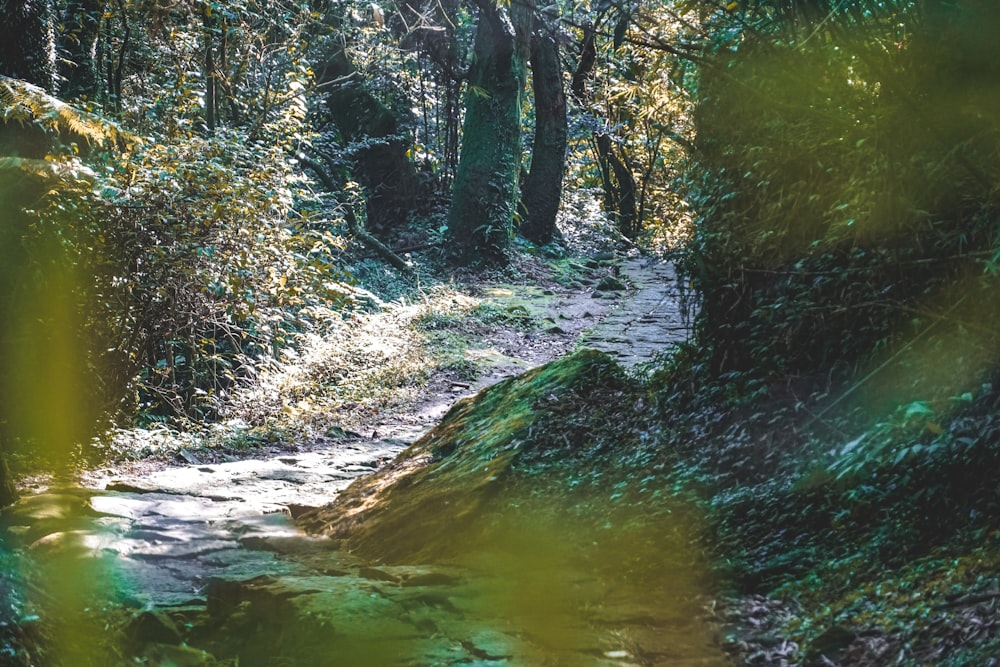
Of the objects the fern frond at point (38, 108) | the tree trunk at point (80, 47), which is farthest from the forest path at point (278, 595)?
the tree trunk at point (80, 47)

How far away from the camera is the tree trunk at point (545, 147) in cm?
2109

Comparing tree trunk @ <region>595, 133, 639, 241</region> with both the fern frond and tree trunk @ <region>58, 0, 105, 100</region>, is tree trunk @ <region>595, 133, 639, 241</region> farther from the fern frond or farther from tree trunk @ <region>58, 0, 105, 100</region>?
the fern frond

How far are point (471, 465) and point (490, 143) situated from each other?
1304cm

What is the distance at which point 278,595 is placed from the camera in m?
3.56

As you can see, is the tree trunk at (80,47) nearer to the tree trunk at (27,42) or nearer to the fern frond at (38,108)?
the tree trunk at (27,42)

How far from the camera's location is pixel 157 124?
39.0 feet

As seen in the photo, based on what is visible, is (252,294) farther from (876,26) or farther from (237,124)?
(876,26)

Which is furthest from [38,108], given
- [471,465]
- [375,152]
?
[375,152]

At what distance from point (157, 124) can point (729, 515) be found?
10750 millimetres

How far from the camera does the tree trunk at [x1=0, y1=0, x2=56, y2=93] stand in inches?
299

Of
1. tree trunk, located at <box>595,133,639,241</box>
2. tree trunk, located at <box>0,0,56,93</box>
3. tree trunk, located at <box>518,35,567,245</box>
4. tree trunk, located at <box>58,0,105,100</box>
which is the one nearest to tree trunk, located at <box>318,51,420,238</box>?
tree trunk, located at <box>518,35,567,245</box>

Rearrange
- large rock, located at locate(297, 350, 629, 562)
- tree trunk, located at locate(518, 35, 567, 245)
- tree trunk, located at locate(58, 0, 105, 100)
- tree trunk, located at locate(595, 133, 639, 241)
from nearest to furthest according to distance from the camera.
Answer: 1. large rock, located at locate(297, 350, 629, 562)
2. tree trunk, located at locate(58, 0, 105, 100)
3. tree trunk, located at locate(518, 35, 567, 245)
4. tree trunk, located at locate(595, 133, 639, 241)

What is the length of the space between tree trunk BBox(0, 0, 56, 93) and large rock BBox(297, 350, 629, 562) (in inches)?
204

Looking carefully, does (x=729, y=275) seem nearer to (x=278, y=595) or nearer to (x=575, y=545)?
(x=575, y=545)
